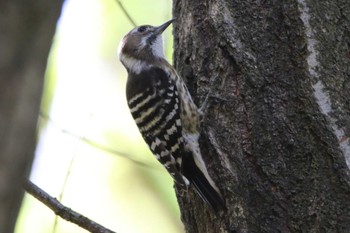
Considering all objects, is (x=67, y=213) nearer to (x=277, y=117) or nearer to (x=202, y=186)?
(x=202, y=186)

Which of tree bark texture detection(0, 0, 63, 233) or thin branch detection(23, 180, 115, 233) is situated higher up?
tree bark texture detection(0, 0, 63, 233)

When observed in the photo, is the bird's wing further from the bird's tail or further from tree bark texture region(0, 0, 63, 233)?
tree bark texture region(0, 0, 63, 233)

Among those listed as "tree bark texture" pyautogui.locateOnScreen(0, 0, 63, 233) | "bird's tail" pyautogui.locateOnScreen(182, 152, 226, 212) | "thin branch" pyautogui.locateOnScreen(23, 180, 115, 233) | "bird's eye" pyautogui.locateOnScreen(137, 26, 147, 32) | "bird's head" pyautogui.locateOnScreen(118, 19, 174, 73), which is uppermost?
"tree bark texture" pyautogui.locateOnScreen(0, 0, 63, 233)

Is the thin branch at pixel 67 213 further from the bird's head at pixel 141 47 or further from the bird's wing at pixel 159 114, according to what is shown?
the bird's head at pixel 141 47

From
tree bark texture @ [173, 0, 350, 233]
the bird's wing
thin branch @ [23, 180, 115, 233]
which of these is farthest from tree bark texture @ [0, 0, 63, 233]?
the bird's wing

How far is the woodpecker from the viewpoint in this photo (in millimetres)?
3209

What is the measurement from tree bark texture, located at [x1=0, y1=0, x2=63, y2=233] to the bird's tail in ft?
6.71

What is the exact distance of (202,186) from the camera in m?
3.02

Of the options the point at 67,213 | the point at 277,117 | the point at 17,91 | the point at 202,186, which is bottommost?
the point at 202,186

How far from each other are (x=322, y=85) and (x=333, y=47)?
0.22 meters

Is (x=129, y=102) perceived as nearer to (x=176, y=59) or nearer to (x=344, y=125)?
(x=176, y=59)

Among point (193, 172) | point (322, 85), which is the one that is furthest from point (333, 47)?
point (193, 172)

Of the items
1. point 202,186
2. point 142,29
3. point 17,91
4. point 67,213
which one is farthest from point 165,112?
point 17,91

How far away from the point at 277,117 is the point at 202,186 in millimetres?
533
